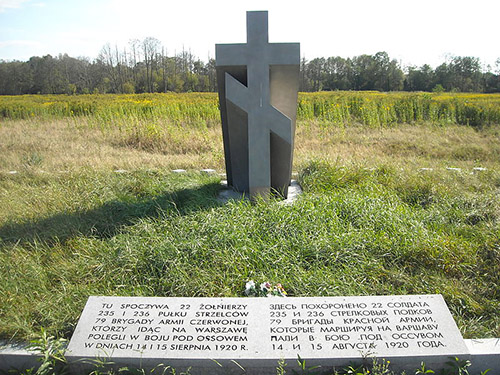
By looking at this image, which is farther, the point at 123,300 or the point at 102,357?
the point at 123,300

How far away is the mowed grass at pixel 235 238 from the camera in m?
2.88

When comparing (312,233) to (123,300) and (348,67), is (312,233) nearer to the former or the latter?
(123,300)

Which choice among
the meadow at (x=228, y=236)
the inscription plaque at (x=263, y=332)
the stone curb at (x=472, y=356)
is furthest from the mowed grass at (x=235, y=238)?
the inscription plaque at (x=263, y=332)

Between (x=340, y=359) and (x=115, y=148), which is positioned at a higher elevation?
(x=115, y=148)

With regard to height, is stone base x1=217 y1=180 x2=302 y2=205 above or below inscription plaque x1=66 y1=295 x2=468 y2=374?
above

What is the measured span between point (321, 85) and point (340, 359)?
155ft

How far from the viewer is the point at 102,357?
2.21 m

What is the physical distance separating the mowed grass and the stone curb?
0.12m

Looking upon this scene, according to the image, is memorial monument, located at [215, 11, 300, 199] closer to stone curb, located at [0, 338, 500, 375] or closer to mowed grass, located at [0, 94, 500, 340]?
mowed grass, located at [0, 94, 500, 340]

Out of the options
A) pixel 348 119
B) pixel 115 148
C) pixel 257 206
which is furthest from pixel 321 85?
pixel 257 206

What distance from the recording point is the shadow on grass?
12.3 feet

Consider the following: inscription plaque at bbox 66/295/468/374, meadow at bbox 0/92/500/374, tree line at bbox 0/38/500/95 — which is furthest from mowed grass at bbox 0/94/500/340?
tree line at bbox 0/38/500/95

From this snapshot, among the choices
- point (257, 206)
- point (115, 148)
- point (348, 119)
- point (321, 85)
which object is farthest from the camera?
point (321, 85)

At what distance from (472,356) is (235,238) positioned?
1884mm
